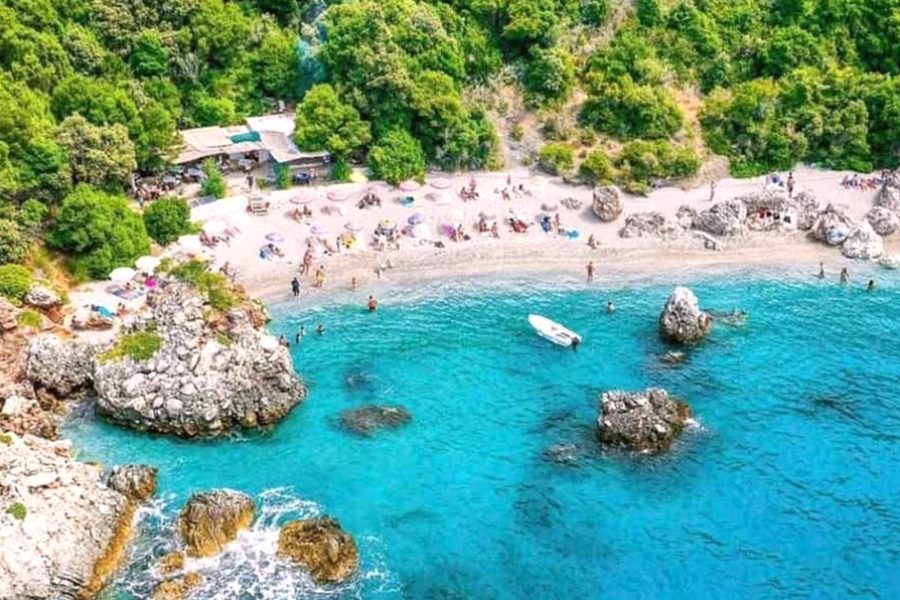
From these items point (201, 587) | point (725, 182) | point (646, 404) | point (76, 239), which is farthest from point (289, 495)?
point (725, 182)

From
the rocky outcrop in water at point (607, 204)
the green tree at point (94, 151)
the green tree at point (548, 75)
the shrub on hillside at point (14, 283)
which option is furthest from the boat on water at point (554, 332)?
the shrub on hillside at point (14, 283)

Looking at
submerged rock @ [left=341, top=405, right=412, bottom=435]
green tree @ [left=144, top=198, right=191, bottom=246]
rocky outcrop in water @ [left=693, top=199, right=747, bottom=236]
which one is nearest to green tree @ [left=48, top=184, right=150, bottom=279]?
green tree @ [left=144, top=198, right=191, bottom=246]

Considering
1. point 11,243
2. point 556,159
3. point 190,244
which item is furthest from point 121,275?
point 556,159

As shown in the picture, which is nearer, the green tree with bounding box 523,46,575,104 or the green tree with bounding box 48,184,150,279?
the green tree with bounding box 48,184,150,279

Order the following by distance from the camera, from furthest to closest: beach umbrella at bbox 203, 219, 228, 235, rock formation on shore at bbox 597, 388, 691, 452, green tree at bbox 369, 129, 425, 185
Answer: green tree at bbox 369, 129, 425, 185, beach umbrella at bbox 203, 219, 228, 235, rock formation on shore at bbox 597, 388, 691, 452

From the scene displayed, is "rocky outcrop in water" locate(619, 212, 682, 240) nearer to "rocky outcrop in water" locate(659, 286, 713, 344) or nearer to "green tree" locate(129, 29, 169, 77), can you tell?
"rocky outcrop in water" locate(659, 286, 713, 344)

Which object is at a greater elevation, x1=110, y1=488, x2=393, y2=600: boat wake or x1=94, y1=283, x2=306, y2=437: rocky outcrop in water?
x1=94, y1=283, x2=306, y2=437: rocky outcrop in water

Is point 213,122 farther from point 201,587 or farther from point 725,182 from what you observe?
point 201,587
